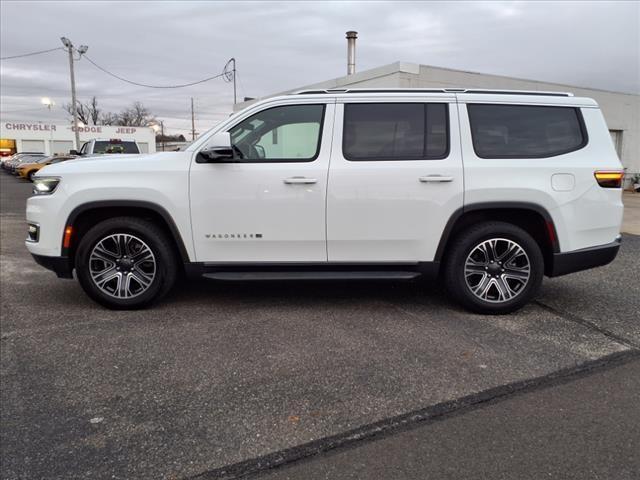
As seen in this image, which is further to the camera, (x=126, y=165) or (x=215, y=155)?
(x=126, y=165)

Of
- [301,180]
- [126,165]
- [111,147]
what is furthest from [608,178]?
[111,147]

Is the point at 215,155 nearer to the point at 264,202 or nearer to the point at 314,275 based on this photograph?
the point at 264,202

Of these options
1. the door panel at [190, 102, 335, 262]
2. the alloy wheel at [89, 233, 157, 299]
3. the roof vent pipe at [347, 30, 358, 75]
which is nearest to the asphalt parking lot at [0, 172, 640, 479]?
the alloy wheel at [89, 233, 157, 299]

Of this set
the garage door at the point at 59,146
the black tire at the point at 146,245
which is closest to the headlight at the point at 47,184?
the black tire at the point at 146,245

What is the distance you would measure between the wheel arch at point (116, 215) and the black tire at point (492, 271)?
247 cm

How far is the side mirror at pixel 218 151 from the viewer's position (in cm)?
434

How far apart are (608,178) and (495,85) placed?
39.7 ft

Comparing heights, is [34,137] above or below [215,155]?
above

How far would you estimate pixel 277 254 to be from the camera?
4.63 m

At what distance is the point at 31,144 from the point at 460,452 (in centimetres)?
7315

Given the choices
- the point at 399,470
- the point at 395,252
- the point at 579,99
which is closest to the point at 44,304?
the point at 395,252

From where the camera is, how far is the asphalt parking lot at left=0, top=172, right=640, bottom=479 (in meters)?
2.66

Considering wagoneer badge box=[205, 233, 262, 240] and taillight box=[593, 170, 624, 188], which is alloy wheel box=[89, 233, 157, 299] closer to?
wagoneer badge box=[205, 233, 262, 240]

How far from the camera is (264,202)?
453 cm
